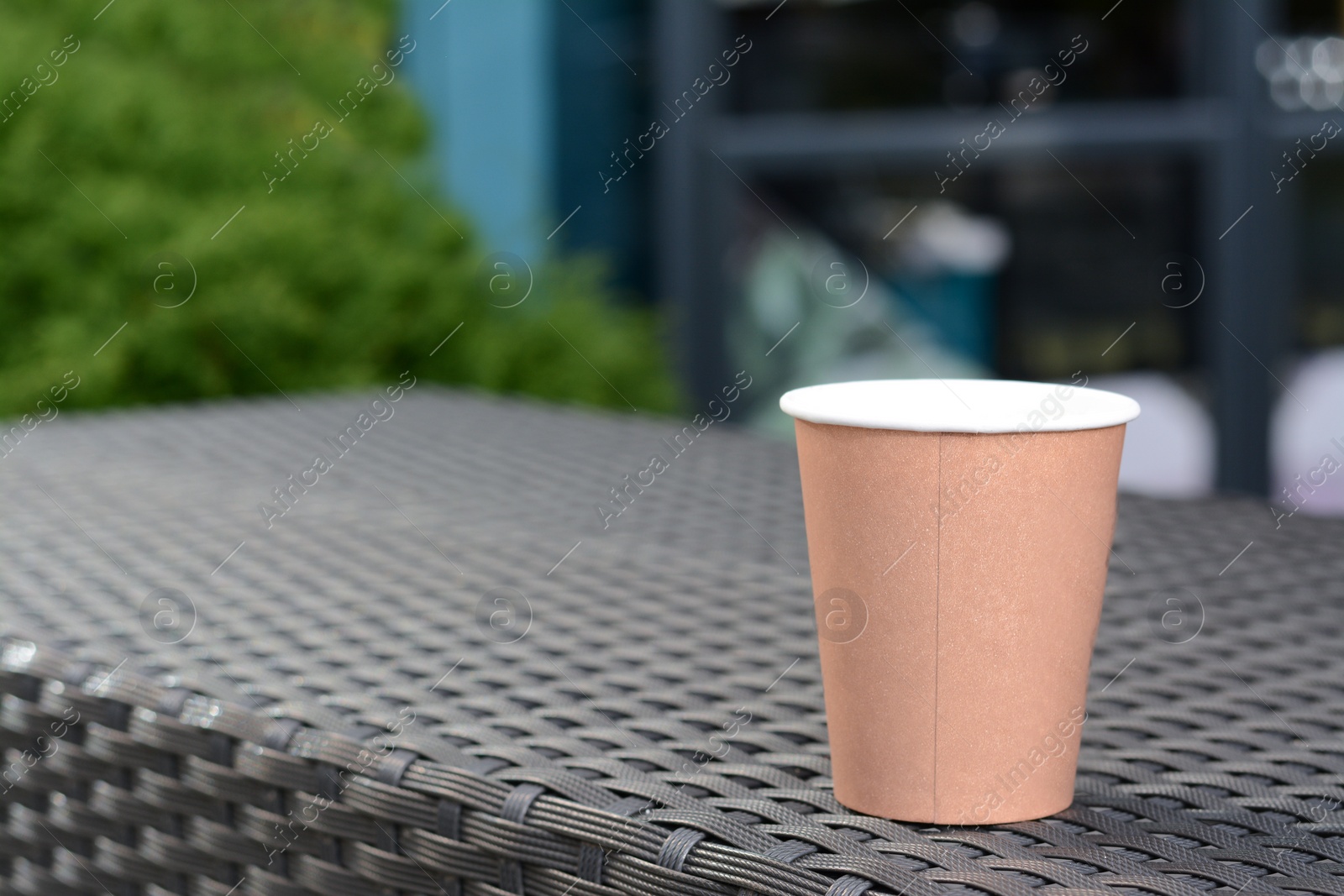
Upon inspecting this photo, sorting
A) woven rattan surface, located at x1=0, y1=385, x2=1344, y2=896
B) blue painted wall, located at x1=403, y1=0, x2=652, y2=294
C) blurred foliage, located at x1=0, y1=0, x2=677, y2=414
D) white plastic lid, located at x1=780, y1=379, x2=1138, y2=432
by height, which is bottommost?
woven rattan surface, located at x1=0, y1=385, x2=1344, y2=896

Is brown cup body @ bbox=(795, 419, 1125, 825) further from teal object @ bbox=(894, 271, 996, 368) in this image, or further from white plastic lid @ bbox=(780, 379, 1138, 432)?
teal object @ bbox=(894, 271, 996, 368)

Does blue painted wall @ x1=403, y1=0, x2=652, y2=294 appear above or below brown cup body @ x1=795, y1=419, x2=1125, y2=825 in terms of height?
above

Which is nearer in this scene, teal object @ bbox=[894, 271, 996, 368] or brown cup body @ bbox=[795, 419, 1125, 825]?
brown cup body @ bbox=[795, 419, 1125, 825]

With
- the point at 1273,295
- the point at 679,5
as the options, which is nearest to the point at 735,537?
the point at 1273,295

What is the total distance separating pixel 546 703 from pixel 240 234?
2286mm

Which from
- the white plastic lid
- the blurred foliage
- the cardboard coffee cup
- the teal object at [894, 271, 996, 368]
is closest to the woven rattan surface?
the cardboard coffee cup

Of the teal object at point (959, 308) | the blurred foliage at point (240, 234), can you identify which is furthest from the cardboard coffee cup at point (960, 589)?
the teal object at point (959, 308)

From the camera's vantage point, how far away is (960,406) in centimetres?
62

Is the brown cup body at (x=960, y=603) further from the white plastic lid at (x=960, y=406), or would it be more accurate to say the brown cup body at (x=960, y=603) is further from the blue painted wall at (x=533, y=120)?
the blue painted wall at (x=533, y=120)

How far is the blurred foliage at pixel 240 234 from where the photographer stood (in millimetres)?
2725

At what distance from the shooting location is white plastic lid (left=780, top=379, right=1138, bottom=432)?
53cm

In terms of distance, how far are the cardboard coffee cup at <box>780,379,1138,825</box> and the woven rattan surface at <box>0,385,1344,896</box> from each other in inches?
1.0

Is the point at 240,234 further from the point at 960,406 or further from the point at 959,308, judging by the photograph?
the point at 960,406

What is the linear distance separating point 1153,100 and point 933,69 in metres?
0.50
